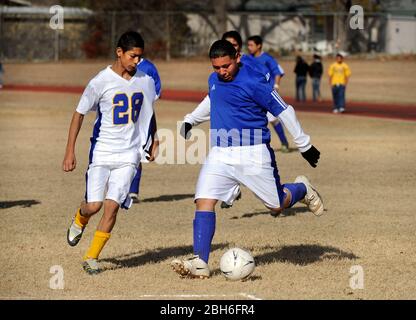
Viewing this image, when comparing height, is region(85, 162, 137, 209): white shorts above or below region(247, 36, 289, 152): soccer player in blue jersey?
below

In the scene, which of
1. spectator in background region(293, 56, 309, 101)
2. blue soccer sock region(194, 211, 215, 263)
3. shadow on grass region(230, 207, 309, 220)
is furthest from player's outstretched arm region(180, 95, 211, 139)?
spectator in background region(293, 56, 309, 101)

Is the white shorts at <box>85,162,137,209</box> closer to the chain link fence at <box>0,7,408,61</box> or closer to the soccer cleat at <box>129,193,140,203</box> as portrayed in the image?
the soccer cleat at <box>129,193,140,203</box>

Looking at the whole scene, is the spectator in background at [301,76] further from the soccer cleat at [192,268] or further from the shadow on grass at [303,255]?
the soccer cleat at [192,268]

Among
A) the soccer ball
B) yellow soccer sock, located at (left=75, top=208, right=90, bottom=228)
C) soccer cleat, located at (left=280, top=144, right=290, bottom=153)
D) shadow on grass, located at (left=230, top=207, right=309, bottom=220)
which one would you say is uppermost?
yellow soccer sock, located at (left=75, top=208, right=90, bottom=228)

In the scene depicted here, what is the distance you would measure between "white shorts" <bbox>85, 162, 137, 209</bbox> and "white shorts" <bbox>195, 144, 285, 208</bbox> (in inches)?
27.5

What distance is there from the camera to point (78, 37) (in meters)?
56.5

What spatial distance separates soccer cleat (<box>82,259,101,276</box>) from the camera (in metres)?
9.67

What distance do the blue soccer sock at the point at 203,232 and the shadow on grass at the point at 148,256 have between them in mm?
933

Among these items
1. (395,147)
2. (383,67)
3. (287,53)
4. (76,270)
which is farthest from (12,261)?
(287,53)

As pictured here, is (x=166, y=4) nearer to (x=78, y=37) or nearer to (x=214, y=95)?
(x=78, y=37)

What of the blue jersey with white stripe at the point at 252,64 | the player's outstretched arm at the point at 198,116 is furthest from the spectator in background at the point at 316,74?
the player's outstretched arm at the point at 198,116

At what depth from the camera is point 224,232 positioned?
40.3ft

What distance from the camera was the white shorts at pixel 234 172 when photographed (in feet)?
31.3
